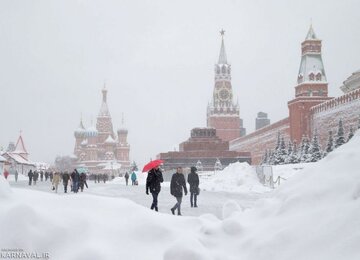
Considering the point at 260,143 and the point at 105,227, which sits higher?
the point at 260,143

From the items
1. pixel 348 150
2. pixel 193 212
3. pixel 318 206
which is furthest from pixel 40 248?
pixel 193 212

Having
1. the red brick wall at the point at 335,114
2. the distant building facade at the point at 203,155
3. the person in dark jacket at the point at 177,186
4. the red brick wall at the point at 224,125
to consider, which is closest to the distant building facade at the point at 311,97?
the red brick wall at the point at 335,114

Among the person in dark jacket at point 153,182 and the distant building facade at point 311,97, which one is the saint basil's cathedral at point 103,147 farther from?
the person in dark jacket at point 153,182

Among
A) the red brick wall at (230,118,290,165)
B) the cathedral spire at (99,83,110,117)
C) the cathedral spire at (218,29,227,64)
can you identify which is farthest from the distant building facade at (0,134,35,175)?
the cathedral spire at (218,29,227,64)

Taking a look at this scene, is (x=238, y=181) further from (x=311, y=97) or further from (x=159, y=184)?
(x=311, y=97)

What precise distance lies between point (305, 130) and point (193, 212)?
45.6 m

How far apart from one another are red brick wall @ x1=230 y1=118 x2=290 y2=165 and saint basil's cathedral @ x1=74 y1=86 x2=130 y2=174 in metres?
27.3

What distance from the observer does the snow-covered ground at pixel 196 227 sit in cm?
425

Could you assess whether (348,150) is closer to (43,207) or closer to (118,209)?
(118,209)

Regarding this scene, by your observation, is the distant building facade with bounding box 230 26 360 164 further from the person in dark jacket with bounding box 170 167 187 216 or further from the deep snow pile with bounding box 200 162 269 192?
the person in dark jacket with bounding box 170 167 187 216

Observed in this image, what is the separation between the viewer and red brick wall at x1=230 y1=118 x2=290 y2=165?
209 feet

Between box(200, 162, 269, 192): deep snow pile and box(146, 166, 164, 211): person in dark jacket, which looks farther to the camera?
box(200, 162, 269, 192): deep snow pile

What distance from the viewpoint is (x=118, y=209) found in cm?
538

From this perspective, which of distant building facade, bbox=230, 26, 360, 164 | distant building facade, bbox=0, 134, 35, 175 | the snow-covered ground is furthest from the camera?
distant building facade, bbox=0, 134, 35, 175
